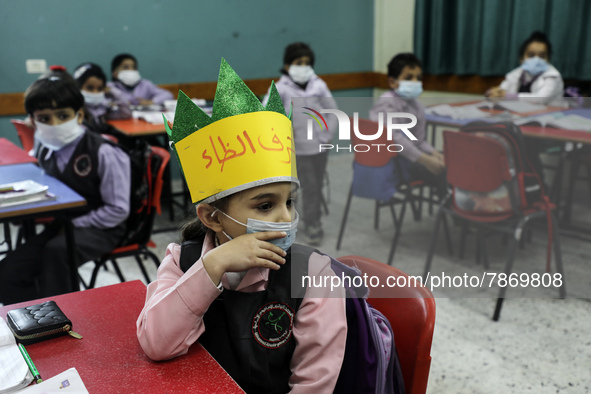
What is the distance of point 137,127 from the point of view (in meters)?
3.62

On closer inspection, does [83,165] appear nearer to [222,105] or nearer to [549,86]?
[222,105]

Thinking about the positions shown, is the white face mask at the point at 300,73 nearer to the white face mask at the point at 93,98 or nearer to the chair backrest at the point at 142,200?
the white face mask at the point at 93,98

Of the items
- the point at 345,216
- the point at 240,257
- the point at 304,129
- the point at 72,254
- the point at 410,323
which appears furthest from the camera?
the point at 345,216

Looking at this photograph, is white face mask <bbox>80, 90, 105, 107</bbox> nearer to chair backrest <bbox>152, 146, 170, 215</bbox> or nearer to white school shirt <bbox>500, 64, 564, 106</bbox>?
chair backrest <bbox>152, 146, 170, 215</bbox>

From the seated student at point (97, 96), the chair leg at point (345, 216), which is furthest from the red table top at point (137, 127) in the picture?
the chair leg at point (345, 216)

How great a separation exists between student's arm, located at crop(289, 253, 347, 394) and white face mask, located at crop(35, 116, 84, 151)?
5.36ft

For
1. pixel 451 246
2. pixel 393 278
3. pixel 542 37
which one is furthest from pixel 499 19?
pixel 393 278

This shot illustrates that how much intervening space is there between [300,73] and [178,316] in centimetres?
307

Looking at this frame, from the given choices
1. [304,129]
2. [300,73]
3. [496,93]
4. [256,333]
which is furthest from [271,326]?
[496,93]

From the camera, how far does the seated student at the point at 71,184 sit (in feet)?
6.83

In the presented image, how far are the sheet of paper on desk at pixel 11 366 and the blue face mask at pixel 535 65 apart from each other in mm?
3938

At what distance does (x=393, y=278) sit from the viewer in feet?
3.79

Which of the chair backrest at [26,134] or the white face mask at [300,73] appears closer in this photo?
the chair backrest at [26,134]

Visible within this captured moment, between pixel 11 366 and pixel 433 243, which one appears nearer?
pixel 11 366
